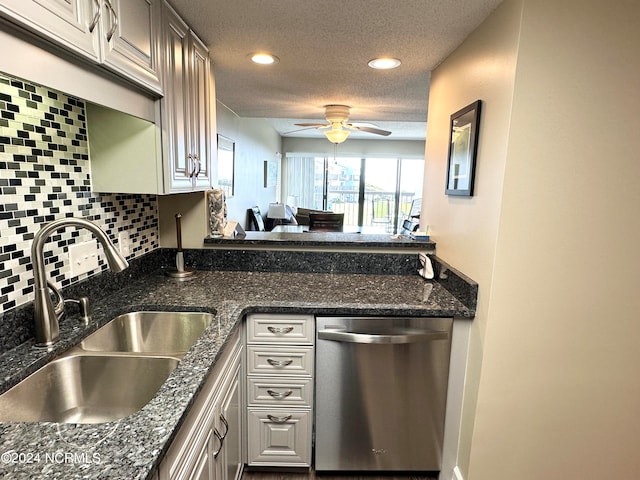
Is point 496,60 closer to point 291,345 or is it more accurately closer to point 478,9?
point 478,9

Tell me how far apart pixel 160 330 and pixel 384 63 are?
1.77 metres

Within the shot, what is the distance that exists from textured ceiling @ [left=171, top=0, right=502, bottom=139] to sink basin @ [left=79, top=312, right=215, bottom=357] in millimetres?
A: 1269

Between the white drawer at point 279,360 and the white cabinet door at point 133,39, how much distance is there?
1162 mm

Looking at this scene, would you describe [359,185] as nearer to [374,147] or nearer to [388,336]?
[374,147]

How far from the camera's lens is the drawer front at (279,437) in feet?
5.62

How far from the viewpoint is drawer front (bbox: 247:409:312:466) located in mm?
1713

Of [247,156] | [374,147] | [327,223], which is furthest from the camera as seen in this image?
[374,147]

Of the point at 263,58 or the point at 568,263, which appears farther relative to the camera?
the point at 263,58

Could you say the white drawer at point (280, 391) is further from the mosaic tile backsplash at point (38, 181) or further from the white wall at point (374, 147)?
the white wall at point (374, 147)

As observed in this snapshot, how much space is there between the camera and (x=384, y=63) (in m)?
1.99

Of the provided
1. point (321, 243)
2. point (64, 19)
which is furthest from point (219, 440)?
point (64, 19)

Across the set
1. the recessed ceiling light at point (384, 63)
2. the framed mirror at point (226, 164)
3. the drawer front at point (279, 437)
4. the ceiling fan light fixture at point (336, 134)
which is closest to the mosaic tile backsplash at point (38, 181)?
the drawer front at point (279, 437)

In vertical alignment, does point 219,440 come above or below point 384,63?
below

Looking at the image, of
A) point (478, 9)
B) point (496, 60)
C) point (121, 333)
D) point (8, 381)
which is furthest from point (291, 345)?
point (478, 9)
